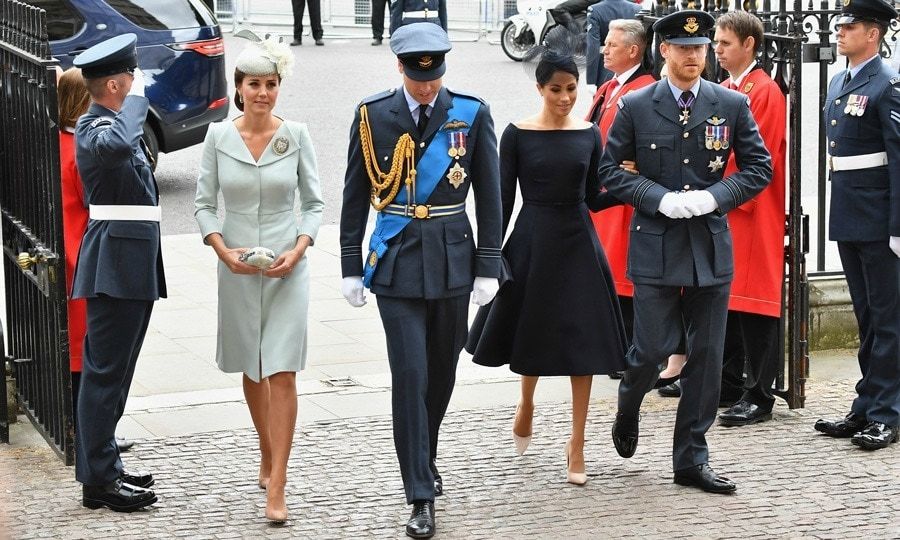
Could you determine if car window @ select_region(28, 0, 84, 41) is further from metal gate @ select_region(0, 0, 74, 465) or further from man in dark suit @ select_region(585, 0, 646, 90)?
metal gate @ select_region(0, 0, 74, 465)

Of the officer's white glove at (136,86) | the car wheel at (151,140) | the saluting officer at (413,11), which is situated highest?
the saluting officer at (413,11)

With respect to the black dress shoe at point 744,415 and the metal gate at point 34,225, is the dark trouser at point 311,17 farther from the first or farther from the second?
the black dress shoe at point 744,415

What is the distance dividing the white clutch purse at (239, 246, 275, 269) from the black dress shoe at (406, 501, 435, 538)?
106 centimetres

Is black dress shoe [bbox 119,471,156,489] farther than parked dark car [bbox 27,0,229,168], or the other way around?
parked dark car [bbox 27,0,229,168]

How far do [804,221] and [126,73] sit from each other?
3.19 meters

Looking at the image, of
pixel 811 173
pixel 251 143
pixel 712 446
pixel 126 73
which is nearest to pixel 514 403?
pixel 712 446

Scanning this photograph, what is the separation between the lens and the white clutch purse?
5.63 metres

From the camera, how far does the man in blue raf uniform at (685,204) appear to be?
19.5ft

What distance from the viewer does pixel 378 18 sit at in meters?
21.4

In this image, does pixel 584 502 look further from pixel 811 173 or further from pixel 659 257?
pixel 811 173

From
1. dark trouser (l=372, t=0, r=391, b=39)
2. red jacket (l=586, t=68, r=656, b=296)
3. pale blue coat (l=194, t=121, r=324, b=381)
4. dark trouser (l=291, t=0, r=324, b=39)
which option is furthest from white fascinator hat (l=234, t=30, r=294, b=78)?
dark trouser (l=372, t=0, r=391, b=39)

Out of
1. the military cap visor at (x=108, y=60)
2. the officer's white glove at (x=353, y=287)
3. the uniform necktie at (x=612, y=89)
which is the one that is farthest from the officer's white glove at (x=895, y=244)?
the military cap visor at (x=108, y=60)

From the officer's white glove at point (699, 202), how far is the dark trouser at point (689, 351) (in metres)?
0.34

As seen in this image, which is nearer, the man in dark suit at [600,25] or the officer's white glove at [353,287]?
the officer's white glove at [353,287]
